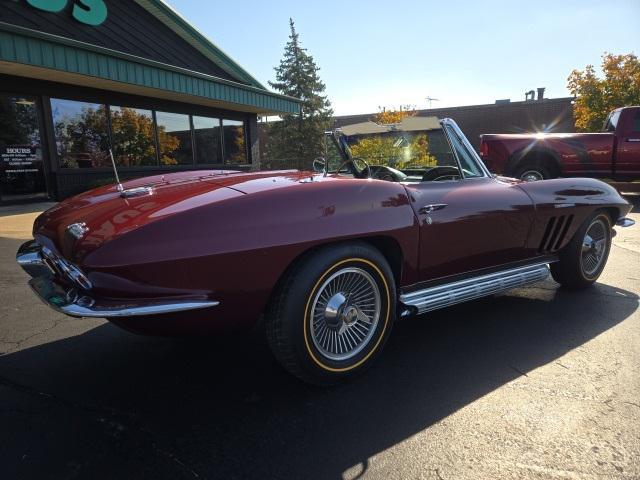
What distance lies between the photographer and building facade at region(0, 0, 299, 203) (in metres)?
8.09

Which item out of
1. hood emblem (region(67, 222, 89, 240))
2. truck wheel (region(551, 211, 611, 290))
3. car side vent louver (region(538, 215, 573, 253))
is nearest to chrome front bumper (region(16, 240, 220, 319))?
hood emblem (region(67, 222, 89, 240))

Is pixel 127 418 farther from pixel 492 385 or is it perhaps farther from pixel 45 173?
pixel 45 173

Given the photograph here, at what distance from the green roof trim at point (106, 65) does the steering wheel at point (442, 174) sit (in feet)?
22.2

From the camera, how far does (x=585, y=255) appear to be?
12.8ft

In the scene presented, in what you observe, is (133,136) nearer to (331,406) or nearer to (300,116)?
(331,406)

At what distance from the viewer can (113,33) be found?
10219 mm

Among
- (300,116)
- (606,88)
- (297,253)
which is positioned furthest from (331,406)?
(300,116)

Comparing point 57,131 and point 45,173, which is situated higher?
point 57,131

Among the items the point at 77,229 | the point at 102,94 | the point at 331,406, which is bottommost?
the point at 331,406

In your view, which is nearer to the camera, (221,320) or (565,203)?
(221,320)

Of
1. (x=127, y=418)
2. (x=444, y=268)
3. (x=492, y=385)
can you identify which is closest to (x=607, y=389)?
(x=492, y=385)

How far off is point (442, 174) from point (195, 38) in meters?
11.0

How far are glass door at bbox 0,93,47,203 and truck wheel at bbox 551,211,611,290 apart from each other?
9.44 metres

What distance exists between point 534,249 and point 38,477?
327 centimetres
